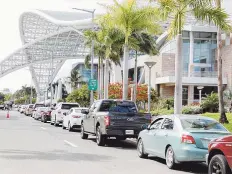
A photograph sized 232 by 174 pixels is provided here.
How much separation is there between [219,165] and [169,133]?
300 centimetres

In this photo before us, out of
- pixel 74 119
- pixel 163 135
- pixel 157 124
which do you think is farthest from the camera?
pixel 74 119

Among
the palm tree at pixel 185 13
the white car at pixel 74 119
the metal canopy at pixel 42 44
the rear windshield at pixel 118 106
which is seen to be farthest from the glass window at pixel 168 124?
the metal canopy at pixel 42 44

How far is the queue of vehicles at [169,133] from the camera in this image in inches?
336

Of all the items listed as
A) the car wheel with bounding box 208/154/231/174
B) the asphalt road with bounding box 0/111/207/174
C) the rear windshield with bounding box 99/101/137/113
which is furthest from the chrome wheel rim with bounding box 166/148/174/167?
the rear windshield with bounding box 99/101/137/113

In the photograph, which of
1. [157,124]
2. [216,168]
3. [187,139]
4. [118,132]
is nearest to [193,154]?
[187,139]

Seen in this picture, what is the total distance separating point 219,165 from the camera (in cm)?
826

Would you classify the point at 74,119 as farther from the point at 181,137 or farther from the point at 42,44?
the point at 42,44

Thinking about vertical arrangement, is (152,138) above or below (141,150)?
above

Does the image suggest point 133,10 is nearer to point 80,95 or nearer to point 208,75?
point 208,75

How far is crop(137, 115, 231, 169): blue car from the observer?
1030cm

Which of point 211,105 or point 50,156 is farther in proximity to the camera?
point 211,105

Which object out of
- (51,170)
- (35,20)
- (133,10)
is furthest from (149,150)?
(35,20)

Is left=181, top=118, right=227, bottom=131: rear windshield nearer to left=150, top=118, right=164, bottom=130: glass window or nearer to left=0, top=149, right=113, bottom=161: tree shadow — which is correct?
left=150, top=118, right=164, bottom=130: glass window

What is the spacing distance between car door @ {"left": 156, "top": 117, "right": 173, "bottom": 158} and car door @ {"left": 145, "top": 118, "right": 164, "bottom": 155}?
15cm
